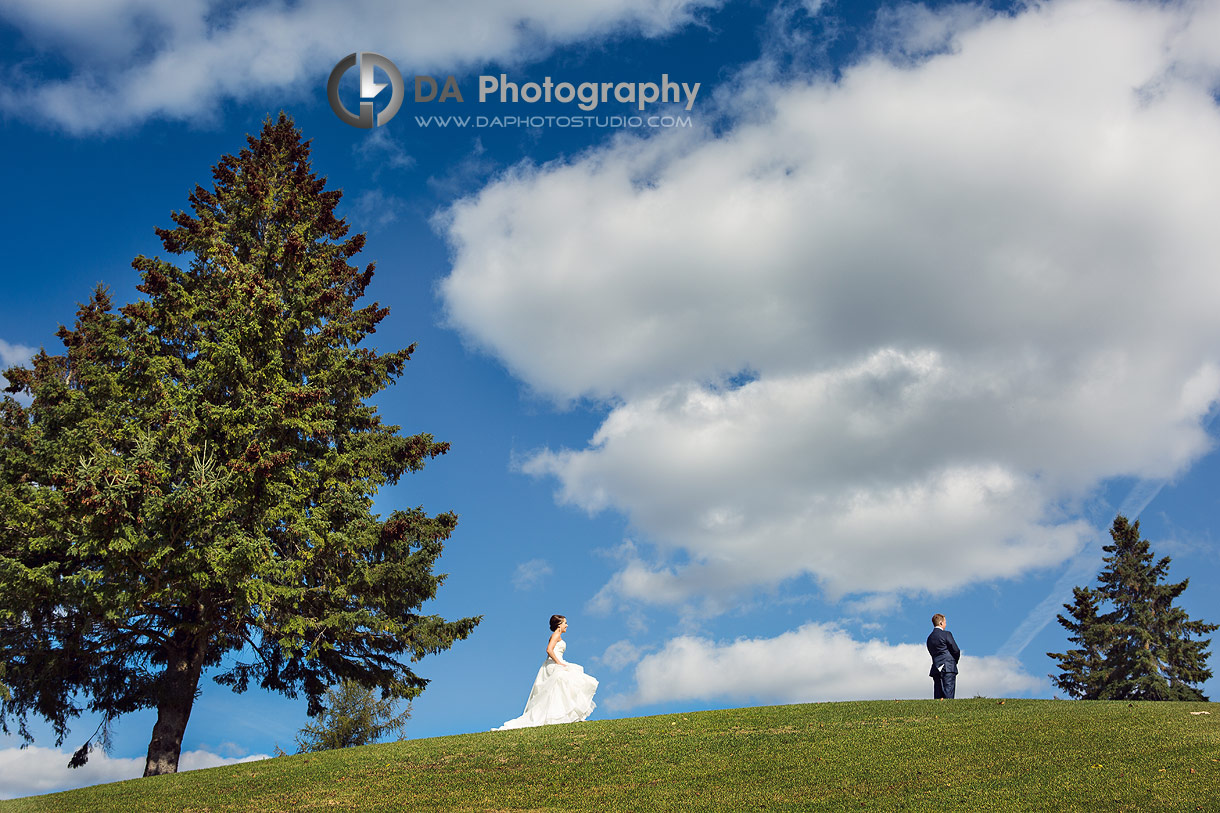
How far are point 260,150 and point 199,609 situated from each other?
1513 cm

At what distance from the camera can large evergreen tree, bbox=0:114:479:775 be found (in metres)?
17.6

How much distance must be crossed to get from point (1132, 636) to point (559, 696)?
111ft

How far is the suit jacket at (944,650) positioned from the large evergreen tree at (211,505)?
11.7 metres

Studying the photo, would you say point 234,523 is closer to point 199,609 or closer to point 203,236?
point 199,609

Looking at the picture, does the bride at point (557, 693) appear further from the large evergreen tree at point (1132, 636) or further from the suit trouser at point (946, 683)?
the large evergreen tree at point (1132, 636)

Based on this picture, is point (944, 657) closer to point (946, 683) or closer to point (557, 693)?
point (946, 683)

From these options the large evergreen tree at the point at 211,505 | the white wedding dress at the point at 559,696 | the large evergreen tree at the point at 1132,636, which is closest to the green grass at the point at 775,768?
the white wedding dress at the point at 559,696

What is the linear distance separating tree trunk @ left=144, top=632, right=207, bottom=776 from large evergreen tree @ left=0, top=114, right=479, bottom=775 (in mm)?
49

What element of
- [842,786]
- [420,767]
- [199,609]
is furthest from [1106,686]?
[199,609]

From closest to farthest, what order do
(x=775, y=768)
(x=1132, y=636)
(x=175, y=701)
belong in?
(x=775, y=768), (x=175, y=701), (x=1132, y=636)

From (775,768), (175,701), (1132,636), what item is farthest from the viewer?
(1132,636)

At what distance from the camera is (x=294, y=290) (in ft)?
74.7

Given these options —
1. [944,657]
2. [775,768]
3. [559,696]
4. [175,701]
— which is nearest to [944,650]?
[944,657]

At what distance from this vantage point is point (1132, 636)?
3897 cm
